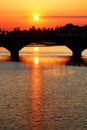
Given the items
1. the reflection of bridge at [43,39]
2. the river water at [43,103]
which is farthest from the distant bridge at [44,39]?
the river water at [43,103]

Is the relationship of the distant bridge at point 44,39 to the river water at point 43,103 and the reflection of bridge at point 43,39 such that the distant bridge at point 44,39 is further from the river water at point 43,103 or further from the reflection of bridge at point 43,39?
the river water at point 43,103

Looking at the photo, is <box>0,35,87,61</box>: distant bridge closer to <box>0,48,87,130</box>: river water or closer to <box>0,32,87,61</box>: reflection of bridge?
<box>0,32,87,61</box>: reflection of bridge

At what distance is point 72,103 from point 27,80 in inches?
701

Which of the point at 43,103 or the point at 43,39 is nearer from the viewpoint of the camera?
the point at 43,103

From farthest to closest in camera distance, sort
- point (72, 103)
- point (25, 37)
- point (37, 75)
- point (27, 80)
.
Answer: point (25, 37) < point (37, 75) < point (27, 80) < point (72, 103)

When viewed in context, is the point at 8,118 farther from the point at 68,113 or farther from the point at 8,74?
the point at 8,74

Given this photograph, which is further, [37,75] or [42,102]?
[37,75]

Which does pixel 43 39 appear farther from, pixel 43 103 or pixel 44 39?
pixel 43 103

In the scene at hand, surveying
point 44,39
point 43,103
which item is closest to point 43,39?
point 44,39

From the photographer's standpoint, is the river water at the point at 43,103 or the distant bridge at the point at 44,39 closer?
the river water at the point at 43,103

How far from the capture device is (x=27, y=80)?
5297 centimetres

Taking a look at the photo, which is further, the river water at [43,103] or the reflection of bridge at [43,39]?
the reflection of bridge at [43,39]

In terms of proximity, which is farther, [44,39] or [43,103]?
[44,39]

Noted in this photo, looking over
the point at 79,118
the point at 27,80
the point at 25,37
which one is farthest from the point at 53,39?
the point at 79,118
